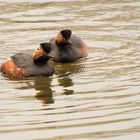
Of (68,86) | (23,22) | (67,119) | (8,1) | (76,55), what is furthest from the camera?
(8,1)

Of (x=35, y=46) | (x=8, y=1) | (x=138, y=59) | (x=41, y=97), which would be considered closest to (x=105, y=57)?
(x=138, y=59)

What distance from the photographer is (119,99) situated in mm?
11531

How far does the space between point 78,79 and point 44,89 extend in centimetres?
93

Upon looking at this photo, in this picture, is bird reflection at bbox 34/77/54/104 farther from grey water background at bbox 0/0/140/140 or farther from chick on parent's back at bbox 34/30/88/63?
chick on parent's back at bbox 34/30/88/63

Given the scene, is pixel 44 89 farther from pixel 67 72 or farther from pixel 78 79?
pixel 67 72

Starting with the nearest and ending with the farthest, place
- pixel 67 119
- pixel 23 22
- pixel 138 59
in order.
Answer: pixel 67 119
pixel 138 59
pixel 23 22

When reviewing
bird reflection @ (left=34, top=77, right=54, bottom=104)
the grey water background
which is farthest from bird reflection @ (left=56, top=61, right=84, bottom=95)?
bird reflection @ (left=34, top=77, right=54, bottom=104)

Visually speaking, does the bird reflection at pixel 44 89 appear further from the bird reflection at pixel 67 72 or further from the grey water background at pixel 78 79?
the bird reflection at pixel 67 72

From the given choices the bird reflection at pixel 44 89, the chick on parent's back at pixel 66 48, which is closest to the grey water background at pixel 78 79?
the bird reflection at pixel 44 89

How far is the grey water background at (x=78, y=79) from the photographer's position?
10109mm

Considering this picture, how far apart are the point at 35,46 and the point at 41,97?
436cm

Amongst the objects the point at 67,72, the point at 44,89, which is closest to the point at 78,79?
the point at 44,89

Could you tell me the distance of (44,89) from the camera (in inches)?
507

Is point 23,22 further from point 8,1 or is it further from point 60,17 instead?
point 8,1
